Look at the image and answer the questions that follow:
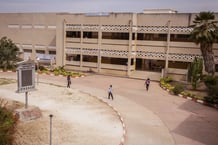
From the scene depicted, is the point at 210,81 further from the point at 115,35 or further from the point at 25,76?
the point at 25,76

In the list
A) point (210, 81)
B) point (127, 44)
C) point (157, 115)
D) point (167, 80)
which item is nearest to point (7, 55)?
point (127, 44)

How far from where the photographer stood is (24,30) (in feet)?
184

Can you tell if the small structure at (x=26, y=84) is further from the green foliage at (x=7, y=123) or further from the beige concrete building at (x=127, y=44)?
the beige concrete building at (x=127, y=44)

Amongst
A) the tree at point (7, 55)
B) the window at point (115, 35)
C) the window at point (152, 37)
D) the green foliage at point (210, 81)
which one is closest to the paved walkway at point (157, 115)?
the green foliage at point (210, 81)

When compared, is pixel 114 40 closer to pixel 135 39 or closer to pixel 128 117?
pixel 135 39

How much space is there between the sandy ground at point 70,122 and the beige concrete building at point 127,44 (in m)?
14.8

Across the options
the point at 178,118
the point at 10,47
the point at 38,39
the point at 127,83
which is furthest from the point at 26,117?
the point at 38,39

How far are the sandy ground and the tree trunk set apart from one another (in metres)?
15.3

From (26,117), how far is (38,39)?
36243 mm

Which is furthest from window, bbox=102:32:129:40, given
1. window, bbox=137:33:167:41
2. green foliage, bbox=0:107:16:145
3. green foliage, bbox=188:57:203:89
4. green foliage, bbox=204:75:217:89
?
green foliage, bbox=0:107:16:145

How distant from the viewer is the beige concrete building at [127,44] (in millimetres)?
39812

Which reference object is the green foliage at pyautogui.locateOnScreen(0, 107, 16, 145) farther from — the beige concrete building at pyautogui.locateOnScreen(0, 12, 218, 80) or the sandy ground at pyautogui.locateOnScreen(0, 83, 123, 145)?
the beige concrete building at pyautogui.locateOnScreen(0, 12, 218, 80)

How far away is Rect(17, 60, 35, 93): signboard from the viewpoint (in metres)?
21.4

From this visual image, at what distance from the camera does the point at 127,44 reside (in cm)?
4231
